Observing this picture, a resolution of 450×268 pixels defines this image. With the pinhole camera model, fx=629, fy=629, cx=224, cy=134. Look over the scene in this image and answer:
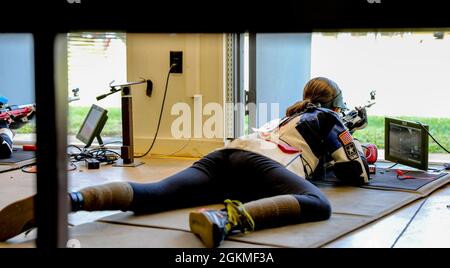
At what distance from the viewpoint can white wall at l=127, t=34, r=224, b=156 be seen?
4.71 metres

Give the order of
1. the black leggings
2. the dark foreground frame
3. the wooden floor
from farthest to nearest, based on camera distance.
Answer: the black leggings
the wooden floor
the dark foreground frame

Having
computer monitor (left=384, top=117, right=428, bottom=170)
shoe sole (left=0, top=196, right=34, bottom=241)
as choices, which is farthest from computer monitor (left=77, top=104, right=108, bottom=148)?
shoe sole (left=0, top=196, right=34, bottom=241)

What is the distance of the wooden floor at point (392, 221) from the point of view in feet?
8.07

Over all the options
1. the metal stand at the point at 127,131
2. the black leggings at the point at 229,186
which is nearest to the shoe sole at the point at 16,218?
the black leggings at the point at 229,186

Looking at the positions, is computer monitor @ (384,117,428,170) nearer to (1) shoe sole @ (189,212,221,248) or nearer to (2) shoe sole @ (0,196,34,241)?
(1) shoe sole @ (189,212,221,248)

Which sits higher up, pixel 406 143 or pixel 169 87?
pixel 169 87

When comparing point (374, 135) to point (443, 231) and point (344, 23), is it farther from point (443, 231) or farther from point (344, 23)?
point (344, 23)

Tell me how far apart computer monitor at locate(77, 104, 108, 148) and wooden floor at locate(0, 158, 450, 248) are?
0.58 metres

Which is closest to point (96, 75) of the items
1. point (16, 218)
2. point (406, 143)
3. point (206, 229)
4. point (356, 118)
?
point (356, 118)

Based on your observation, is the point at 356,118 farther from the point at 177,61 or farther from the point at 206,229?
the point at 206,229

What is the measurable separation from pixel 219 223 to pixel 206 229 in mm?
59

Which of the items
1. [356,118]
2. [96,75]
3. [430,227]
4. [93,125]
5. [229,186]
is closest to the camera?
[430,227]

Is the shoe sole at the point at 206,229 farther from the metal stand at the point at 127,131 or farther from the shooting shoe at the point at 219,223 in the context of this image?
the metal stand at the point at 127,131

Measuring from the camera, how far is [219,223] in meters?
2.27
